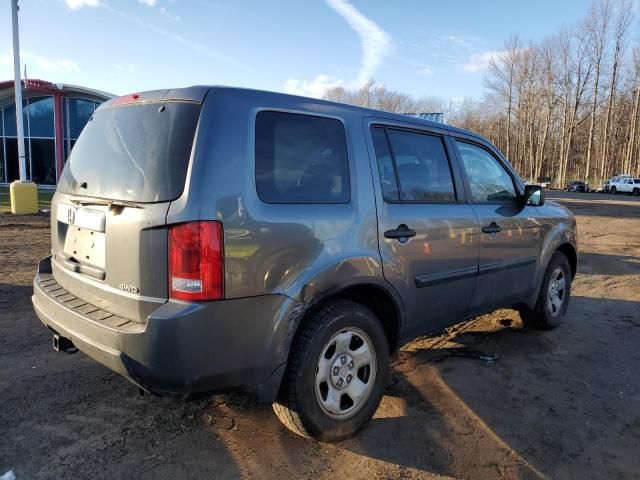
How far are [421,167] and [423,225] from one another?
484 millimetres

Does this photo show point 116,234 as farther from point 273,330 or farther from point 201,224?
point 273,330

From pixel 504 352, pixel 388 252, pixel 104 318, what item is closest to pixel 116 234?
pixel 104 318

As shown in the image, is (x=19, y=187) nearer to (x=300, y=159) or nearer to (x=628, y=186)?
(x=300, y=159)

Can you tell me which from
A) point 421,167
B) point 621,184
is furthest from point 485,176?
point 621,184

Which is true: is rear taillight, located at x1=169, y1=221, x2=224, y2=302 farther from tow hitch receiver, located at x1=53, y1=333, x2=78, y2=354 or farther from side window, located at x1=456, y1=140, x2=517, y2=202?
side window, located at x1=456, y1=140, x2=517, y2=202

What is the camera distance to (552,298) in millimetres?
5133

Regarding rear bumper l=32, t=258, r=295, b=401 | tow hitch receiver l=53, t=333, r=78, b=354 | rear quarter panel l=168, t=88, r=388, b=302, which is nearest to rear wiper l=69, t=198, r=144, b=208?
rear quarter panel l=168, t=88, r=388, b=302

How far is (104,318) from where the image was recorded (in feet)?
8.49

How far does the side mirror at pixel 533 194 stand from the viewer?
452 centimetres

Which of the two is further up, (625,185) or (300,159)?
(625,185)

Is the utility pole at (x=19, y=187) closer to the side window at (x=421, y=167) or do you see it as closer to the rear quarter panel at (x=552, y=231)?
the side window at (x=421, y=167)

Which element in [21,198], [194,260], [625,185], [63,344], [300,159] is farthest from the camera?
[625,185]

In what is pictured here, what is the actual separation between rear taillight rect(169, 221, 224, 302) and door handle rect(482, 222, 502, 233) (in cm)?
239

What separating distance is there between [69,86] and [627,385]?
95.9ft
